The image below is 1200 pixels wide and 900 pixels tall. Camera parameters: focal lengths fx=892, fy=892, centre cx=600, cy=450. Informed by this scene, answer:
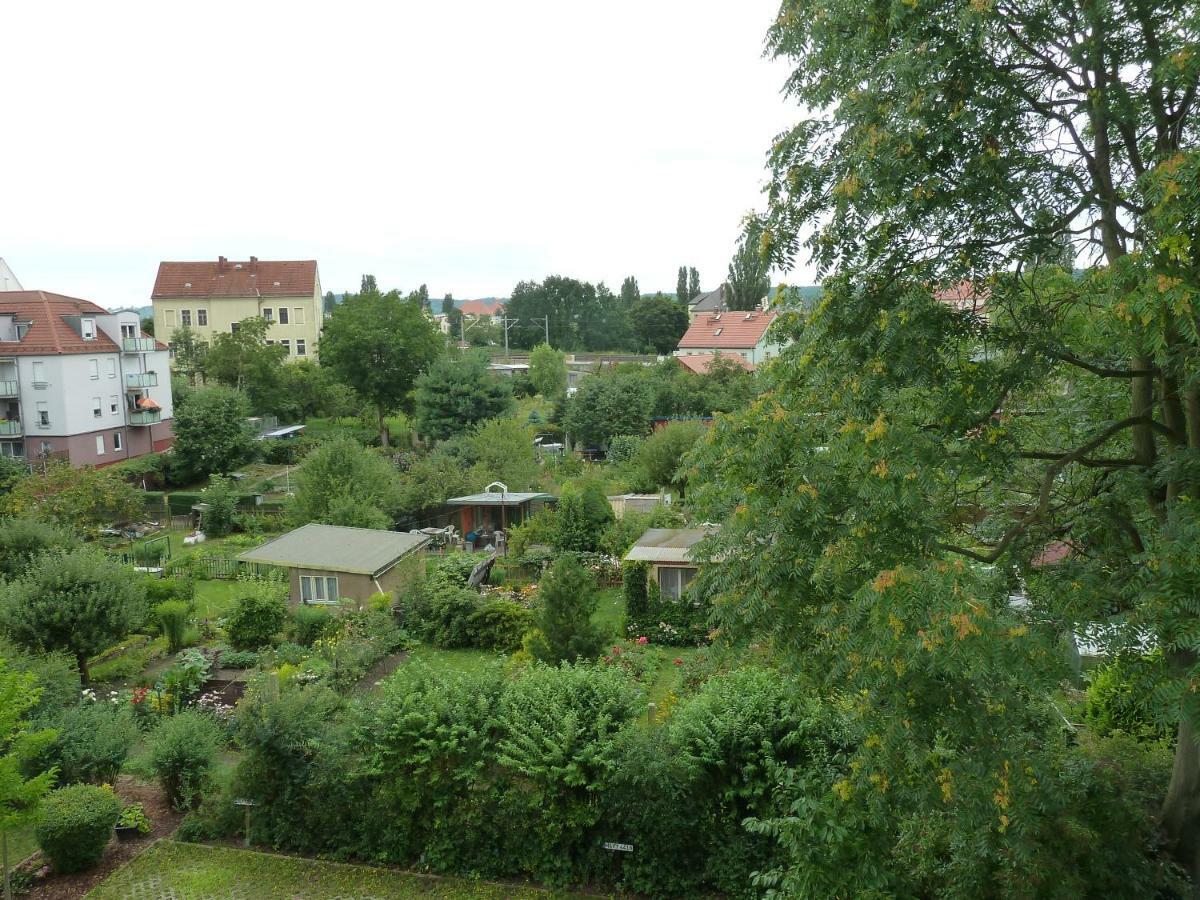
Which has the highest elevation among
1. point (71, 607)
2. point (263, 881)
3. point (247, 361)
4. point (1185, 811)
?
point (247, 361)

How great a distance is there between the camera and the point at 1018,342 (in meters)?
8.09

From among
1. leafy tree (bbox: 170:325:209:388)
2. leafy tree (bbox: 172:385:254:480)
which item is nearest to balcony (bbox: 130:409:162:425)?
leafy tree (bbox: 172:385:254:480)

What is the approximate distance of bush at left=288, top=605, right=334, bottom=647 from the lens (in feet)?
64.3

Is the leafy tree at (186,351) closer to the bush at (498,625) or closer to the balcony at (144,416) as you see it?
the balcony at (144,416)

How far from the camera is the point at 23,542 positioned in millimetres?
21203

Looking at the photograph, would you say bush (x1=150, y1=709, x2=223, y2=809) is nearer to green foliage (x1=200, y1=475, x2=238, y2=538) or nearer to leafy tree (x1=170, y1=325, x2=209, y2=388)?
green foliage (x1=200, y1=475, x2=238, y2=538)

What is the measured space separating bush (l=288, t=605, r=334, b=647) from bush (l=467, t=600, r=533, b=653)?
3170mm

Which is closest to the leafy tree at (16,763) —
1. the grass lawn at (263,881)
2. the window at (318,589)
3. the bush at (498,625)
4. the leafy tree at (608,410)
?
the grass lawn at (263,881)

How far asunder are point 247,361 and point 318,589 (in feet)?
107

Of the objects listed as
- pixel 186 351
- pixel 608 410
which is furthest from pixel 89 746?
pixel 186 351

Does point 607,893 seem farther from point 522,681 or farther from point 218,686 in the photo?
point 218,686

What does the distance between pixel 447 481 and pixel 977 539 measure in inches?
917

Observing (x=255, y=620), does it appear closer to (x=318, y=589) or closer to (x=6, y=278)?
(x=318, y=589)

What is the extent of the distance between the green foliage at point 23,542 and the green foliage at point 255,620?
4819mm
